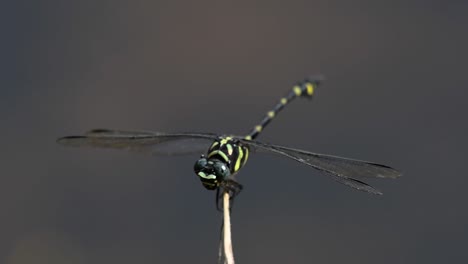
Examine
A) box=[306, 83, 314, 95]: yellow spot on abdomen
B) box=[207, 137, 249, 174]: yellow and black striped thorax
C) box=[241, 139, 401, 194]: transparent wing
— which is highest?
box=[306, 83, 314, 95]: yellow spot on abdomen

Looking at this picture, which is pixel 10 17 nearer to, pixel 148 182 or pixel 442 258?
pixel 148 182

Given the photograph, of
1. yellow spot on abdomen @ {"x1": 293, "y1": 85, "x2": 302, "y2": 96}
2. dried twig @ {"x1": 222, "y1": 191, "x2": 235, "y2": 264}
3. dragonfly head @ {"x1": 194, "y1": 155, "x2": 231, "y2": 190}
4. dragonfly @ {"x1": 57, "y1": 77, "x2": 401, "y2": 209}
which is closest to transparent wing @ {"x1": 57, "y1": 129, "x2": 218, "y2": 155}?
dragonfly @ {"x1": 57, "y1": 77, "x2": 401, "y2": 209}

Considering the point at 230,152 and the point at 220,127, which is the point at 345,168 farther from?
the point at 220,127

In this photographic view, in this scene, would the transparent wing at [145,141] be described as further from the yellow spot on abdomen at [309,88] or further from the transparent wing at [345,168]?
the yellow spot on abdomen at [309,88]

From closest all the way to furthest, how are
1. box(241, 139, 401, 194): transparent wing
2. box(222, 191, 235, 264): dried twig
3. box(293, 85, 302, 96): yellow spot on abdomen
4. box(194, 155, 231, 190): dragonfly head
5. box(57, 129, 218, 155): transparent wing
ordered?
1. box(222, 191, 235, 264): dried twig
2. box(241, 139, 401, 194): transparent wing
3. box(194, 155, 231, 190): dragonfly head
4. box(57, 129, 218, 155): transparent wing
5. box(293, 85, 302, 96): yellow spot on abdomen

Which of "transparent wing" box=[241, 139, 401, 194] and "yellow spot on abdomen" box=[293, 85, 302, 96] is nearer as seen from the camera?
"transparent wing" box=[241, 139, 401, 194]

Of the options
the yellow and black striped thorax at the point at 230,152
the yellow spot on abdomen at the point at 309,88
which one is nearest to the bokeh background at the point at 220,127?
the yellow spot on abdomen at the point at 309,88

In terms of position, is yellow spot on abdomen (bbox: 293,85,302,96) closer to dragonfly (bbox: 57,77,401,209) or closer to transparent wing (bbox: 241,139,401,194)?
dragonfly (bbox: 57,77,401,209)

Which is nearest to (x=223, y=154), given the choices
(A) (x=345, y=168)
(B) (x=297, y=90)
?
(A) (x=345, y=168)

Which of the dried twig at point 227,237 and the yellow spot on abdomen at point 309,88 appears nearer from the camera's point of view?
the dried twig at point 227,237
